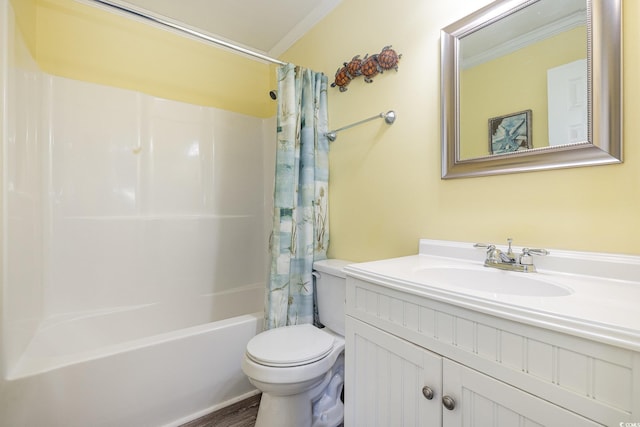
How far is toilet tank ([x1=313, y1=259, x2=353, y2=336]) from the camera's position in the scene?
4.71ft

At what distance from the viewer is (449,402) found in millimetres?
676

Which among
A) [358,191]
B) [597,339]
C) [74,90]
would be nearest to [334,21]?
[358,191]

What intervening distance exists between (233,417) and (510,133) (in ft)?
5.96

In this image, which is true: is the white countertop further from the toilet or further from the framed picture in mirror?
the toilet

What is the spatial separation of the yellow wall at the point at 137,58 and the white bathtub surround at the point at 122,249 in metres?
0.12

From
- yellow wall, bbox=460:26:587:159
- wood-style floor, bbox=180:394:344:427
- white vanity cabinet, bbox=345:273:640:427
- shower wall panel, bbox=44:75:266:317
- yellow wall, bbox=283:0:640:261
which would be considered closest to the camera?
white vanity cabinet, bbox=345:273:640:427

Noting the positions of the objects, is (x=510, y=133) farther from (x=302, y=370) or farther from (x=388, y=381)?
(x=302, y=370)

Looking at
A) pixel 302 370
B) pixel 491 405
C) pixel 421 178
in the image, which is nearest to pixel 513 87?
pixel 421 178

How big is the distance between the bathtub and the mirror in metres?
1.43

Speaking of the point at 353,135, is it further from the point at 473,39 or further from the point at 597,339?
the point at 597,339

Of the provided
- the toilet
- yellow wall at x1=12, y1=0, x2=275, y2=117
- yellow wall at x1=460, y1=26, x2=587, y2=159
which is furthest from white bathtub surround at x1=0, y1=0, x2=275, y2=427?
yellow wall at x1=460, y1=26, x2=587, y2=159

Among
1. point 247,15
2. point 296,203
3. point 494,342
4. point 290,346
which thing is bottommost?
point 290,346

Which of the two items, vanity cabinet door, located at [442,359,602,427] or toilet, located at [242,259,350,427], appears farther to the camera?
toilet, located at [242,259,350,427]

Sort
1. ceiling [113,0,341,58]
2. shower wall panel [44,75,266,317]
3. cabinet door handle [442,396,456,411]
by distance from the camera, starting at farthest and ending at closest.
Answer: ceiling [113,0,341,58] < shower wall panel [44,75,266,317] < cabinet door handle [442,396,456,411]
